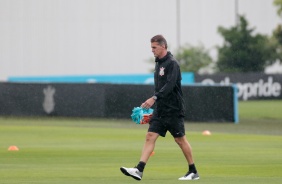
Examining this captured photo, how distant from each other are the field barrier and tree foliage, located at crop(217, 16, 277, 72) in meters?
24.8

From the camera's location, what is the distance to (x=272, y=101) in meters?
48.7

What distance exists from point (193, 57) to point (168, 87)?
153ft

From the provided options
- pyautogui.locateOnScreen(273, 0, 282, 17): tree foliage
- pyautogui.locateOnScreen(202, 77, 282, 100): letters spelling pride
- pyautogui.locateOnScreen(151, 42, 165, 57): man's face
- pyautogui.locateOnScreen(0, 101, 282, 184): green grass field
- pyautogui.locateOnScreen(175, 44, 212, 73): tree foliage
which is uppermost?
pyautogui.locateOnScreen(151, 42, 165, 57): man's face

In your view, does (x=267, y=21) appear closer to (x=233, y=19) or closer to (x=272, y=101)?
(x=233, y=19)

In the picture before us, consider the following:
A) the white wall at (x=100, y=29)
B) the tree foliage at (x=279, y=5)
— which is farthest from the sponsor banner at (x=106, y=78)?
the tree foliage at (x=279, y=5)

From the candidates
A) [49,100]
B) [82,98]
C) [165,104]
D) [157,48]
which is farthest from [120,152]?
[49,100]

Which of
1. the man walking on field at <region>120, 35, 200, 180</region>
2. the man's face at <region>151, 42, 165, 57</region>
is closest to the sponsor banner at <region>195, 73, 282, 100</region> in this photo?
the man walking on field at <region>120, 35, 200, 180</region>

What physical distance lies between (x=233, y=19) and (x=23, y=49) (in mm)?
14786

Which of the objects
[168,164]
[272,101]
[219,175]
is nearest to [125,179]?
[219,175]

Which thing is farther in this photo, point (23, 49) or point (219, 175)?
point (23, 49)

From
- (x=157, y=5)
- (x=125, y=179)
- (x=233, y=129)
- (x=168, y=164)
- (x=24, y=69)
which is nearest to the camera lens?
(x=125, y=179)

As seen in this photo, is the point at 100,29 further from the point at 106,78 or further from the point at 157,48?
the point at 157,48

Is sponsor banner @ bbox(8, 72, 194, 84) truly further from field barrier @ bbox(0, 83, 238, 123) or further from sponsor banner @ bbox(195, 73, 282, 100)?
field barrier @ bbox(0, 83, 238, 123)

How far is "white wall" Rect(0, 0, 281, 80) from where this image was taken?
5269cm
